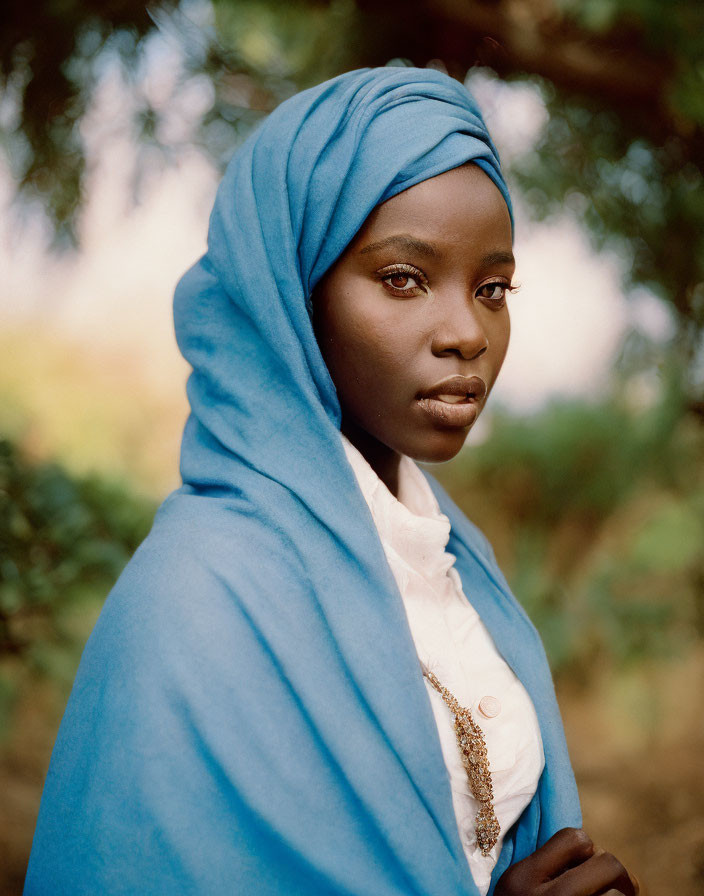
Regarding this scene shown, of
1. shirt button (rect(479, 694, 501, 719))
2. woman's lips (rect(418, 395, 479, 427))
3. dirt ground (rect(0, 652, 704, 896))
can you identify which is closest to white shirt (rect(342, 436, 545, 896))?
shirt button (rect(479, 694, 501, 719))

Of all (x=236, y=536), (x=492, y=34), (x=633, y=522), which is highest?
(x=492, y=34)

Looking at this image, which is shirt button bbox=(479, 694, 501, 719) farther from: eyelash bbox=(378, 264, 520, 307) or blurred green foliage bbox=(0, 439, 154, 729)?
blurred green foliage bbox=(0, 439, 154, 729)

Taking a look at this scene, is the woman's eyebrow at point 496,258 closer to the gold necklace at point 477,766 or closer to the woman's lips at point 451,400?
the woman's lips at point 451,400

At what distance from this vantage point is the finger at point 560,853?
3.30ft

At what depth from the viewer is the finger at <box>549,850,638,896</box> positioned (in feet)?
3.23

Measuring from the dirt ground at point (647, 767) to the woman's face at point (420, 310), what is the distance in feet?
7.02

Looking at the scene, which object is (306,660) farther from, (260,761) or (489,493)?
(489,493)

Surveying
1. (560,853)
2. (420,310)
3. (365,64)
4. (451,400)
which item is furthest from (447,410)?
(365,64)

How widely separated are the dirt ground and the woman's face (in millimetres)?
2139

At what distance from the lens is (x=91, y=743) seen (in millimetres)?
927

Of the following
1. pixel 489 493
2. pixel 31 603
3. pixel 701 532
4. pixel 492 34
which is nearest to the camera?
pixel 31 603

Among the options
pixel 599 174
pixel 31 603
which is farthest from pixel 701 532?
pixel 31 603

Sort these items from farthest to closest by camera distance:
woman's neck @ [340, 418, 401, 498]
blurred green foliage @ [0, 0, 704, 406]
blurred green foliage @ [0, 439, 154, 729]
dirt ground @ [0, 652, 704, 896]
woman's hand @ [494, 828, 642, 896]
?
dirt ground @ [0, 652, 704, 896] → blurred green foliage @ [0, 0, 704, 406] → blurred green foliage @ [0, 439, 154, 729] → woman's neck @ [340, 418, 401, 498] → woman's hand @ [494, 828, 642, 896]

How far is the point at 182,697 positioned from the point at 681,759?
2625 millimetres
